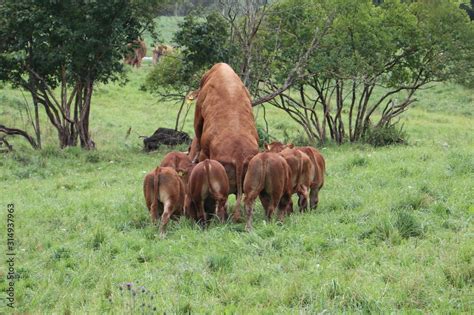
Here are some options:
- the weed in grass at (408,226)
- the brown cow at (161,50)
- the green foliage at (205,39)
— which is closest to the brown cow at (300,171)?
the weed in grass at (408,226)

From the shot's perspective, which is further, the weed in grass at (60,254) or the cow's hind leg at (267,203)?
the cow's hind leg at (267,203)

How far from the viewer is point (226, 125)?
358 inches

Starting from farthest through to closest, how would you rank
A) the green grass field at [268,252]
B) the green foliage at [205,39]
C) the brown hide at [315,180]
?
the green foliage at [205,39] < the brown hide at [315,180] < the green grass field at [268,252]

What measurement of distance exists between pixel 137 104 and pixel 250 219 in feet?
76.7

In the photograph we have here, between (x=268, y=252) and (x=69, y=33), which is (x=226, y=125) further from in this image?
(x=69, y=33)

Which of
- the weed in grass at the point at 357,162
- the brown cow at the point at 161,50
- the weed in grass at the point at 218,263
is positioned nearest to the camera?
the weed in grass at the point at 218,263

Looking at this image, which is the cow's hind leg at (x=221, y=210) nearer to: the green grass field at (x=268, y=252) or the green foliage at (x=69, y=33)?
the green grass field at (x=268, y=252)

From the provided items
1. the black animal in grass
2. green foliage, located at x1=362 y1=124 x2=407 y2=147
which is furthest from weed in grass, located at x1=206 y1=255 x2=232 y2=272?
green foliage, located at x1=362 y1=124 x2=407 y2=147

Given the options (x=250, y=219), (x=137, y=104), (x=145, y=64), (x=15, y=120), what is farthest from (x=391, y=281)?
(x=145, y=64)

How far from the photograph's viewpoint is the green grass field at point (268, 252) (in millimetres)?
5301

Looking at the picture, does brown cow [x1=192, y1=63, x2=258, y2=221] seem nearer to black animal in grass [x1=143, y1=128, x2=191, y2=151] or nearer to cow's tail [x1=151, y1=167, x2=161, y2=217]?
cow's tail [x1=151, y1=167, x2=161, y2=217]

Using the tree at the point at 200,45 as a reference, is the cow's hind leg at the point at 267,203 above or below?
below

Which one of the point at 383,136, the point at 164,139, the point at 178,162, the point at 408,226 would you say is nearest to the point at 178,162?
the point at 178,162

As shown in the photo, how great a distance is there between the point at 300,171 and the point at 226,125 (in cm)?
128
